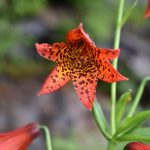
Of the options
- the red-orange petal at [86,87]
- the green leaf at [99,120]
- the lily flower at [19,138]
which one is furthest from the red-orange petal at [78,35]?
the lily flower at [19,138]

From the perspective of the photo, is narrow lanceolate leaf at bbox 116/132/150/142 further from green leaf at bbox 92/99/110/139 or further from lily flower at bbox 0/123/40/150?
lily flower at bbox 0/123/40/150

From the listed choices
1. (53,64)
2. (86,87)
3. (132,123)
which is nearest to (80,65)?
(86,87)

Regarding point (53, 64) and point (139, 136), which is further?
point (53, 64)

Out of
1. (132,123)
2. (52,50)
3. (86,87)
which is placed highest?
(52,50)

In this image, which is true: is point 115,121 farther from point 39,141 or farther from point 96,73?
point 39,141

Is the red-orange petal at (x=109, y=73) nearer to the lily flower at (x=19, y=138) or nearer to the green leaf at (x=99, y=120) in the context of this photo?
the green leaf at (x=99, y=120)

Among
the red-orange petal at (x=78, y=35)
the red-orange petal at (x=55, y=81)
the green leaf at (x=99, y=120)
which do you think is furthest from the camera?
the green leaf at (x=99, y=120)

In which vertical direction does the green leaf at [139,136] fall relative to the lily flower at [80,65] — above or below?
below

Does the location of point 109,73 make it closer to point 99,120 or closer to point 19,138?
point 99,120
